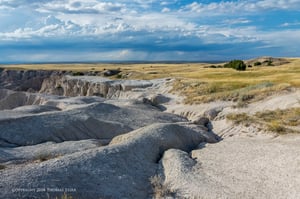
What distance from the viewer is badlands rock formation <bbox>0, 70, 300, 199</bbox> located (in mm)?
13395

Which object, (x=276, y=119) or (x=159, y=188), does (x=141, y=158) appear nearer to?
(x=159, y=188)

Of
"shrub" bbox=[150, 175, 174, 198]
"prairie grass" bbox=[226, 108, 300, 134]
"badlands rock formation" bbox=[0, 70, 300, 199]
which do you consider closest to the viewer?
"badlands rock formation" bbox=[0, 70, 300, 199]

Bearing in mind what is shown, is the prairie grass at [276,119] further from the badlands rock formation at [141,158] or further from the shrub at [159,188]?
the shrub at [159,188]

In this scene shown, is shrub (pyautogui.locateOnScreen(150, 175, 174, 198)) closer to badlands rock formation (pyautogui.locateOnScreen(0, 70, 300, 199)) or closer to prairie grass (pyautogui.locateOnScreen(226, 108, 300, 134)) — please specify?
badlands rock formation (pyautogui.locateOnScreen(0, 70, 300, 199))

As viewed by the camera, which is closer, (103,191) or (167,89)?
(103,191)

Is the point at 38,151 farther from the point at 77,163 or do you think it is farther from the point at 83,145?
the point at 77,163

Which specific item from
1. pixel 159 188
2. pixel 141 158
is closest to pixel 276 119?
pixel 141 158

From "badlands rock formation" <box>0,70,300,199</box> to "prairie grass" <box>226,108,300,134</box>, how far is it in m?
0.64

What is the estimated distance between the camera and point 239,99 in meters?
34.6

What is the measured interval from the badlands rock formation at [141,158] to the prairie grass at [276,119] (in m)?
0.64

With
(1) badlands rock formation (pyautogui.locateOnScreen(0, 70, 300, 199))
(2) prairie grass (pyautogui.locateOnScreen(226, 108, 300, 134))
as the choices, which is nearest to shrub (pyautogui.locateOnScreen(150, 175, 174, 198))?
(1) badlands rock formation (pyautogui.locateOnScreen(0, 70, 300, 199))

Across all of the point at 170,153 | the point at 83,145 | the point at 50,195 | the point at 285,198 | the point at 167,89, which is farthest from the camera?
the point at 167,89

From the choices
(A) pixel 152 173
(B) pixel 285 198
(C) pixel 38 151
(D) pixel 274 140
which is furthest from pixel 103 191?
(D) pixel 274 140

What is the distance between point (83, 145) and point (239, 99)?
59.8ft
